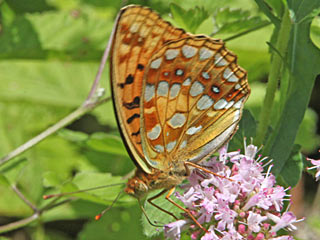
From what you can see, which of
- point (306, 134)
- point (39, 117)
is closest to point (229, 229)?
point (306, 134)

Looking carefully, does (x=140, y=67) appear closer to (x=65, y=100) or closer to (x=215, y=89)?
(x=215, y=89)

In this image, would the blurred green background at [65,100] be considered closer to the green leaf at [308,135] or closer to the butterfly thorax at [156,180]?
the green leaf at [308,135]

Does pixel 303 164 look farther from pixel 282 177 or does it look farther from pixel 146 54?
pixel 146 54

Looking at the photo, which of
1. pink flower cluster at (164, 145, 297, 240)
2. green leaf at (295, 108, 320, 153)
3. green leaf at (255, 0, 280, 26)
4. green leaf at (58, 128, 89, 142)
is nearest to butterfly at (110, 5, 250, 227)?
pink flower cluster at (164, 145, 297, 240)

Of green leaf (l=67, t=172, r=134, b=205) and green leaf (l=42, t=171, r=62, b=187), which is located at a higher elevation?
green leaf (l=67, t=172, r=134, b=205)

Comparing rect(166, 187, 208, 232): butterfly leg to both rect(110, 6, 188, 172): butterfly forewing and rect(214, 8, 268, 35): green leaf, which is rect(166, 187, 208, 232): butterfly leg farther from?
rect(214, 8, 268, 35): green leaf
